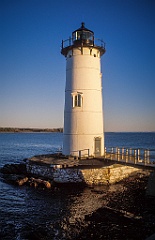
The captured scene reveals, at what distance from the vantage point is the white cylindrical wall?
66.3 feet

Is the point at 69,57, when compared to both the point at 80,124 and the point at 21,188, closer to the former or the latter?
the point at 80,124

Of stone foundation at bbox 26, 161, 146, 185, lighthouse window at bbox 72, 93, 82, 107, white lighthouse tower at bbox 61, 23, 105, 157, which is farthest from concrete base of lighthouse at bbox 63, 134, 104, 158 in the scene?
stone foundation at bbox 26, 161, 146, 185

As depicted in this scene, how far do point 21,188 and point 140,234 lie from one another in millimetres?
9938

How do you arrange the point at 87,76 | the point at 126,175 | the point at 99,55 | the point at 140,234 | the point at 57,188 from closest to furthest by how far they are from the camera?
the point at 140,234 < the point at 57,188 < the point at 126,175 < the point at 87,76 < the point at 99,55

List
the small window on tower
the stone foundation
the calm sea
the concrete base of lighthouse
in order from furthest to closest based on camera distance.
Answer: the small window on tower, the concrete base of lighthouse, the stone foundation, the calm sea

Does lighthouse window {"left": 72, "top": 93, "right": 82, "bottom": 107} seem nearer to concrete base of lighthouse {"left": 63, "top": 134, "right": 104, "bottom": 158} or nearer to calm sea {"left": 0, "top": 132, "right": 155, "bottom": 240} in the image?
concrete base of lighthouse {"left": 63, "top": 134, "right": 104, "bottom": 158}

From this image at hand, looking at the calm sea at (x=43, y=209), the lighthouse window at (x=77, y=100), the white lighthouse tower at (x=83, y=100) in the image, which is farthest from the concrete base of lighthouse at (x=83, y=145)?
the calm sea at (x=43, y=209)

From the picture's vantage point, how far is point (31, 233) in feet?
33.4

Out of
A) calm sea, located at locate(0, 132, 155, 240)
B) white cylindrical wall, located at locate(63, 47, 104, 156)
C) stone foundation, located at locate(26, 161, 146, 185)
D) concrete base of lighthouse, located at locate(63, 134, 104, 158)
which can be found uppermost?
white cylindrical wall, located at locate(63, 47, 104, 156)

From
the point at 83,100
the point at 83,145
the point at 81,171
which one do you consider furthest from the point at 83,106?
the point at 81,171

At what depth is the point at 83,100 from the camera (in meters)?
20.3

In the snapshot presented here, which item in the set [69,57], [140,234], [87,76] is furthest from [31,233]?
[69,57]

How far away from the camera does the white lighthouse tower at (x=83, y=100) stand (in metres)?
20.2

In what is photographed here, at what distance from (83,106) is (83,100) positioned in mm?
522
